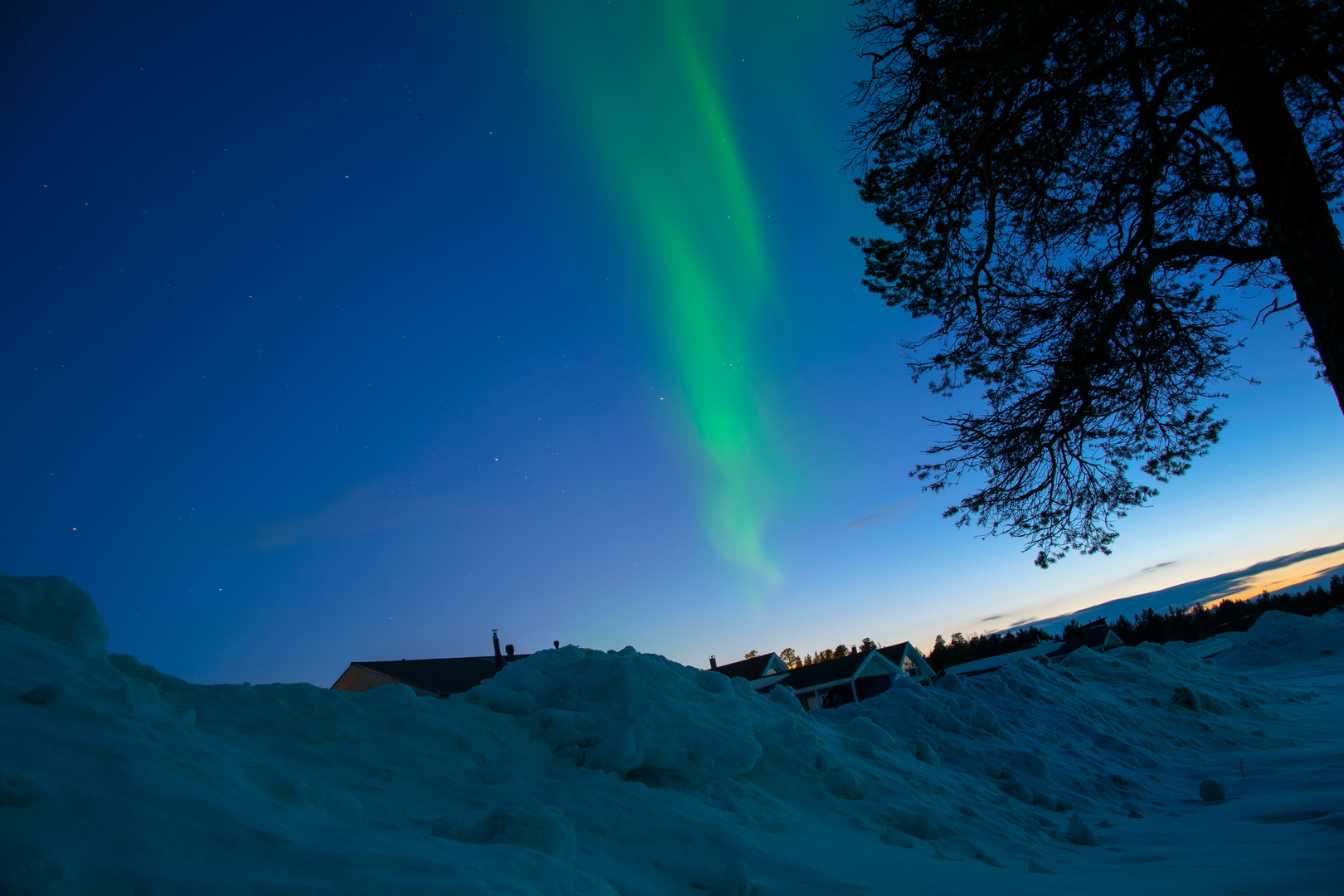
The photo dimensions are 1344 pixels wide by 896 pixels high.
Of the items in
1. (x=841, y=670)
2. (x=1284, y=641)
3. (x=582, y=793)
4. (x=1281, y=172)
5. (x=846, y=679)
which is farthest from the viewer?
(x=841, y=670)

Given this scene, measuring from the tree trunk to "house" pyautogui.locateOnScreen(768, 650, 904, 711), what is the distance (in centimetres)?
2779

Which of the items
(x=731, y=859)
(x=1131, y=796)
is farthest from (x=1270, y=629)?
(x=731, y=859)

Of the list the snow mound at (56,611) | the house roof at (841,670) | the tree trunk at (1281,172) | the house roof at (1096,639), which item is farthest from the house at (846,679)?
the snow mound at (56,611)

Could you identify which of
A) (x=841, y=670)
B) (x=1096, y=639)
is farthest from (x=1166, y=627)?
(x=841, y=670)

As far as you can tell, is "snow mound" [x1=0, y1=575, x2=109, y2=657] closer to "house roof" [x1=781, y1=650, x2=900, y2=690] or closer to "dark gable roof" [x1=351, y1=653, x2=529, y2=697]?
"dark gable roof" [x1=351, y1=653, x2=529, y2=697]

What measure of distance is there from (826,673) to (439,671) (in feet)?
57.2

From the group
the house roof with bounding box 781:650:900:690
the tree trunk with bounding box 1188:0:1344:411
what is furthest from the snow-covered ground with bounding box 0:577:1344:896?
the house roof with bounding box 781:650:900:690

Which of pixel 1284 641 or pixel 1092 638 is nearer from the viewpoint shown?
pixel 1284 641

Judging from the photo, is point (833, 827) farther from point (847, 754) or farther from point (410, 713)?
point (410, 713)

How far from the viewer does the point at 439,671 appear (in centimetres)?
2478

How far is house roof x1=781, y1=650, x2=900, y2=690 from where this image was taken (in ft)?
101

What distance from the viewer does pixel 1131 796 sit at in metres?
6.01

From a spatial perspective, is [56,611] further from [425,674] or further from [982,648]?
[982,648]

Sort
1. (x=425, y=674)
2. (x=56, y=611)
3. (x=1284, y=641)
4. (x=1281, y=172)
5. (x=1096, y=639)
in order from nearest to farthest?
(x=56, y=611) < (x=1281, y=172) < (x=1284, y=641) < (x=425, y=674) < (x=1096, y=639)
